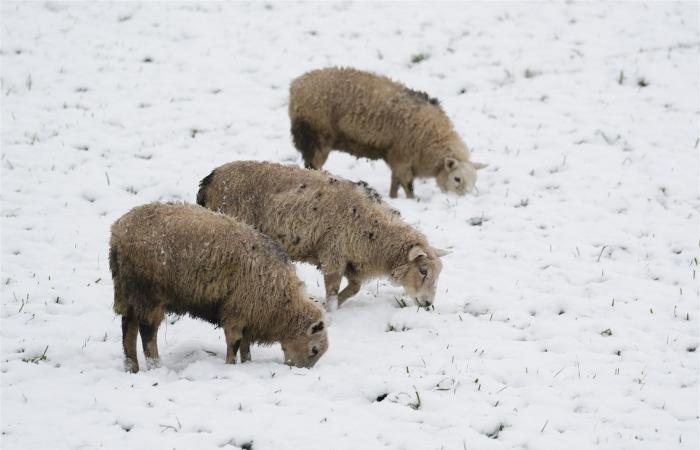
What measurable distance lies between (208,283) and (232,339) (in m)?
0.54

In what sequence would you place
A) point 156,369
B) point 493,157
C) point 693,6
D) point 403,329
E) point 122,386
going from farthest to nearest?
point 693,6 → point 493,157 → point 403,329 → point 156,369 → point 122,386

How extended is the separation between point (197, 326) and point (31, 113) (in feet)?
19.7

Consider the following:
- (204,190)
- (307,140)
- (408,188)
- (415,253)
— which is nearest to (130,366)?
(204,190)

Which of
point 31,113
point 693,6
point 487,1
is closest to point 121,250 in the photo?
point 31,113

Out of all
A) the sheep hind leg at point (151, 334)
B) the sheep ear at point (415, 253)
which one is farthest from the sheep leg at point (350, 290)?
the sheep hind leg at point (151, 334)

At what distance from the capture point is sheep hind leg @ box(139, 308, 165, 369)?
621 centimetres

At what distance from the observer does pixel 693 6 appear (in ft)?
49.6

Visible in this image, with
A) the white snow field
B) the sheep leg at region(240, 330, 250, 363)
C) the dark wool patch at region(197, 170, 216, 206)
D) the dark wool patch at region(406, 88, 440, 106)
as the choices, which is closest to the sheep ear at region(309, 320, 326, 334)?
the white snow field

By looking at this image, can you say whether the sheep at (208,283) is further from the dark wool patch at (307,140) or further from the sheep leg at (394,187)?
the sheep leg at (394,187)

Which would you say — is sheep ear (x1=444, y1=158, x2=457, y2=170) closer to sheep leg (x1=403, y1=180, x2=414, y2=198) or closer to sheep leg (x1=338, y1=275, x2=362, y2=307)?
sheep leg (x1=403, y1=180, x2=414, y2=198)

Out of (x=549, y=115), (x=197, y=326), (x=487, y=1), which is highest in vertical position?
(x=487, y=1)

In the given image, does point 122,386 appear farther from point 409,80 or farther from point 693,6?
point 693,6

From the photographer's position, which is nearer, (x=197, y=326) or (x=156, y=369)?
(x=156, y=369)

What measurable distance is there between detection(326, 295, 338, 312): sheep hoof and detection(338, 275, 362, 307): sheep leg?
0.18m
